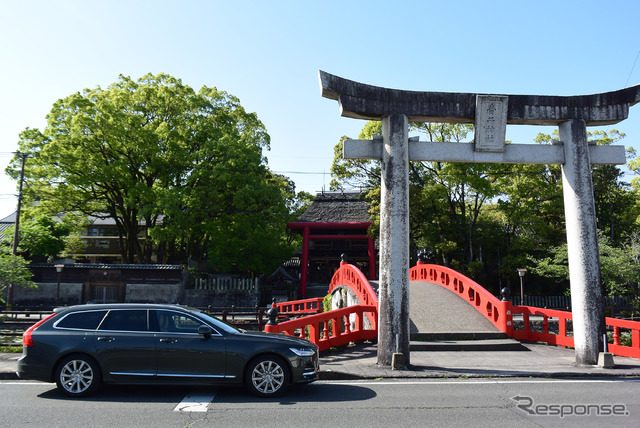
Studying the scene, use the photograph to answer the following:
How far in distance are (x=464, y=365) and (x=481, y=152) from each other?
480 cm

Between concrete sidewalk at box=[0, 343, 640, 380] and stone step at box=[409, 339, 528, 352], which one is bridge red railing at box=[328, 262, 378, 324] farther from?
concrete sidewalk at box=[0, 343, 640, 380]

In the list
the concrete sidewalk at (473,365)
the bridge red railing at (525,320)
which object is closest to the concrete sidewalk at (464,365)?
the concrete sidewalk at (473,365)

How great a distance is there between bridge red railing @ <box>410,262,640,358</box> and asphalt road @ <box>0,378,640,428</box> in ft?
11.0

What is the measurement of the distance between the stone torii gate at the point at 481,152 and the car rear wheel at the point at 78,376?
553cm

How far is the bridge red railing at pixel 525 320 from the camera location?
438 inches

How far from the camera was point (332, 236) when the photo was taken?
32.4 metres

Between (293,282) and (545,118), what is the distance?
1034 inches

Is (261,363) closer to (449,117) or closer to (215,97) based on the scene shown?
(449,117)

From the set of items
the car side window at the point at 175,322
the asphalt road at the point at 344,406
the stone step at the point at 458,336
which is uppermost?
the car side window at the point at 175,322

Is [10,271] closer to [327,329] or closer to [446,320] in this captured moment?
[327,329]

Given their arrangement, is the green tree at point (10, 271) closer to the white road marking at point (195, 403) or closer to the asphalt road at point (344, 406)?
the asphalt road at point (344, 406)

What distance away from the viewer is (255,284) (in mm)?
30281

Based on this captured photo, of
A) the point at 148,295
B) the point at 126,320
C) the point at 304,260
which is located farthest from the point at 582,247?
the point at 148,295

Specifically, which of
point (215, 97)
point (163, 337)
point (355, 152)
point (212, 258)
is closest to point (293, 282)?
point (212, 258)
